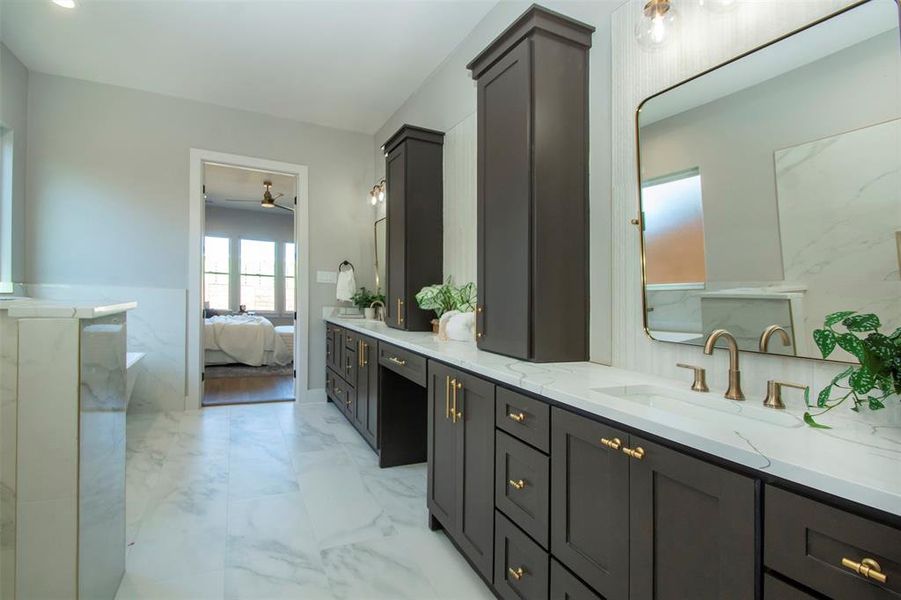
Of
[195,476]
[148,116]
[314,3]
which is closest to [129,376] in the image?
[195,476]

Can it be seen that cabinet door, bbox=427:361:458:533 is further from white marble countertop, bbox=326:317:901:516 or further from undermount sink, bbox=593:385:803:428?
undermount sink, bbox=593:385:803:428

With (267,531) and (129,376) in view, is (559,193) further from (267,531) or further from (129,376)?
(129,376)

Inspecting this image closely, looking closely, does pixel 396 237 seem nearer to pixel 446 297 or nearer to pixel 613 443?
pixel 446 297

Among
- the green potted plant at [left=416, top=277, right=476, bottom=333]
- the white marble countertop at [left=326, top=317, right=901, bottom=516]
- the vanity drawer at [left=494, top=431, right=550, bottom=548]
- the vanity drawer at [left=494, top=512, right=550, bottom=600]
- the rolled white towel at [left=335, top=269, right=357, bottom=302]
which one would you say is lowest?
the vanity drawer at [left=494, top=512, right=550, bottom=600]

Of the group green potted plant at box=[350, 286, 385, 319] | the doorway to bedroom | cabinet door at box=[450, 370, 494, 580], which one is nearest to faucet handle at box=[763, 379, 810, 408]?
cabinet door at box=[450, 370, 494, 580]

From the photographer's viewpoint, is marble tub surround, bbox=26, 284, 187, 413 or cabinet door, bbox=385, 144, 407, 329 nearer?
cabinet door, bbox=385, 144, 407, 329

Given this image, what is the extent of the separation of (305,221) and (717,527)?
14.1 feet

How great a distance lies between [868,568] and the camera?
0.58 m

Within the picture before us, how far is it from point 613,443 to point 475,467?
0.72m

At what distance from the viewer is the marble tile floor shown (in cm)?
160

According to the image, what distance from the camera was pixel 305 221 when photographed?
437cm

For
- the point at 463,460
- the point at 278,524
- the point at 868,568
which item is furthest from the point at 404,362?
the point at 868,568

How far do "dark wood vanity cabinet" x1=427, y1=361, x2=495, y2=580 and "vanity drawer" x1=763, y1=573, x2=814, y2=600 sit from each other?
0.87 m

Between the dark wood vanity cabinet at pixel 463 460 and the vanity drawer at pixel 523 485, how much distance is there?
0.05 metres
